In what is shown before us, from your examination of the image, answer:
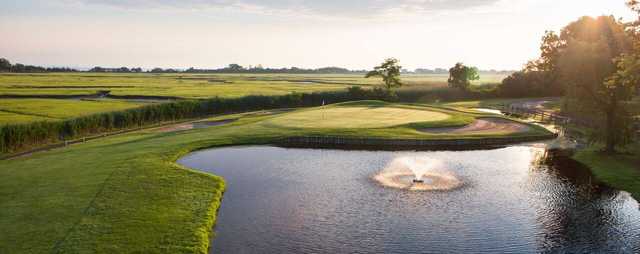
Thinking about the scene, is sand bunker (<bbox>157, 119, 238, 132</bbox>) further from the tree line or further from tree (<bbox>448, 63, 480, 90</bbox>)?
tree (<bbox>448, 63, 480, 90</bbox>)

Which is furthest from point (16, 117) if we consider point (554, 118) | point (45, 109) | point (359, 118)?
point (554, 118)

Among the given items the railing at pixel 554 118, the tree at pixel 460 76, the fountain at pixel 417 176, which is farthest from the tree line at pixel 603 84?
the tree at pixel 460 76

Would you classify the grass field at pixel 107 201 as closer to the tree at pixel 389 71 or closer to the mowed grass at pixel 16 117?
the mowed grass at pixel 16 117

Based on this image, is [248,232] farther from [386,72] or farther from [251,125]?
[386,72]

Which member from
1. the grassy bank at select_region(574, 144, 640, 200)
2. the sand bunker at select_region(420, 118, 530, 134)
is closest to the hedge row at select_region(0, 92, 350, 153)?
the sand bunker at select_region(420, 118, 530, 134)

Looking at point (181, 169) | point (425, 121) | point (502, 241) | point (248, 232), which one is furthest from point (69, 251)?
point (425, 121)

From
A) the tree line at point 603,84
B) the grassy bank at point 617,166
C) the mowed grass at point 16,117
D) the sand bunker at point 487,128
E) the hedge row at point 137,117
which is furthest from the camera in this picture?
the mowed grass at point 16,117
